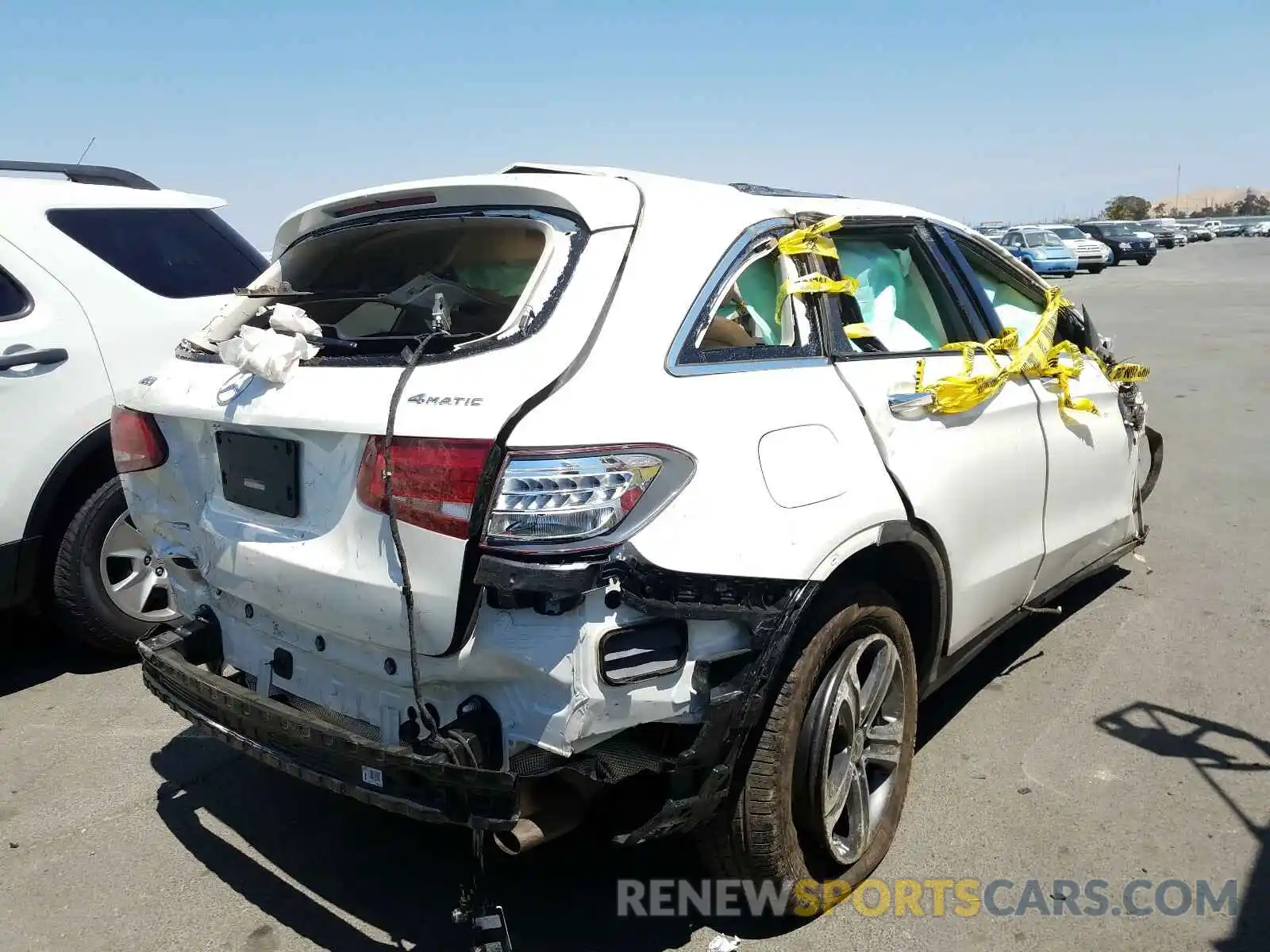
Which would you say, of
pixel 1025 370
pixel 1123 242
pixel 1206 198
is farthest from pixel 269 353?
pixel 1206 198

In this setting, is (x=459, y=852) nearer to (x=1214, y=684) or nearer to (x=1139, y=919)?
(x=1139, y=919)

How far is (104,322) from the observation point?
14.4 ft

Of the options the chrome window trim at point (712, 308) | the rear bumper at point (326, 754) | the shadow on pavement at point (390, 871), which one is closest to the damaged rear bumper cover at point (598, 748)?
→ the rear bumper at point (326, 754)

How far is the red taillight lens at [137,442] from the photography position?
3.00 meters

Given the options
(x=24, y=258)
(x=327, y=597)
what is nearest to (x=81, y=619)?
(x=24, y=258)

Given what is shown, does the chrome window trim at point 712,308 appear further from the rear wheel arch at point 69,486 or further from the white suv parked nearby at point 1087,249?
the white suv parked nearby at point 1087,249

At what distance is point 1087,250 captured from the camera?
33.7 m

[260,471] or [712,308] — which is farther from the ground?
[712,308]

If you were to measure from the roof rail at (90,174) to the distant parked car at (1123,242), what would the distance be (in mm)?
37123

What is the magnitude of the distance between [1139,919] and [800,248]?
210cm

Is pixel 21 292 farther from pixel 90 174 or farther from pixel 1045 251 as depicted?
pixel 1045 251

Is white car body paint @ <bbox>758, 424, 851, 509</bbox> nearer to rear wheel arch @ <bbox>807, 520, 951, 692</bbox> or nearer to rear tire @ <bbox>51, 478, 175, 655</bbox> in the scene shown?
rear wheel arch @ <bbox>807, 520, 951, 692</bbox>

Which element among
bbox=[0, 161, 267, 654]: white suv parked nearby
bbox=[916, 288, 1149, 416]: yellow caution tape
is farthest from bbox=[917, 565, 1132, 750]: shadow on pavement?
bbox=[0, 161, 267, 654]: white suv parked nearby

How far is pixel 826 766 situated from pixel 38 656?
156 inches
